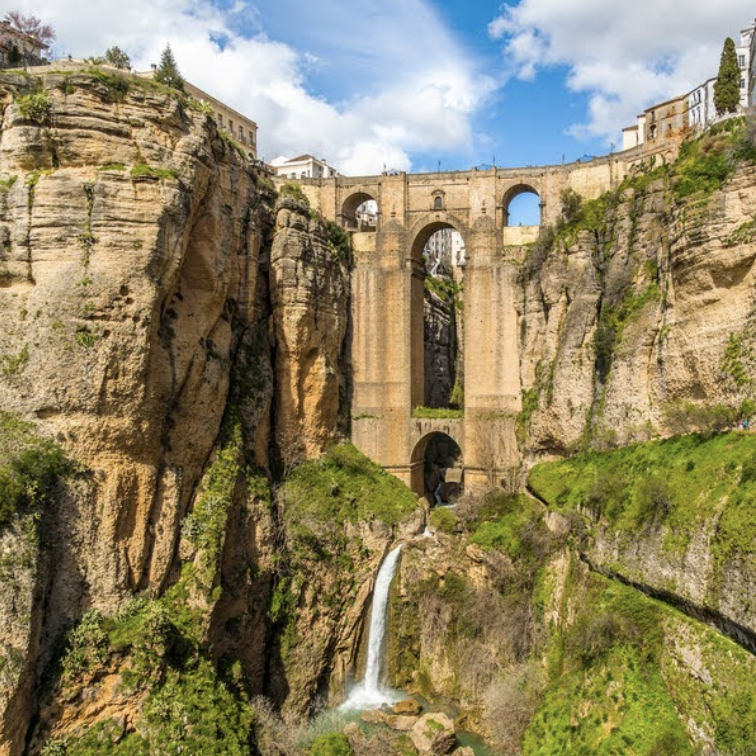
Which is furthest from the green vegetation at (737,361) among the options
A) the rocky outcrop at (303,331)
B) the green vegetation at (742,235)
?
the rocky outcrop at (303,331)

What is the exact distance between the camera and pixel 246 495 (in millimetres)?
24172

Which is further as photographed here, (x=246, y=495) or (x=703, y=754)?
(x=246, y=495)

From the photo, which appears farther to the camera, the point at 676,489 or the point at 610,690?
the point at 676,489

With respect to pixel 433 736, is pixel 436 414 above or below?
above

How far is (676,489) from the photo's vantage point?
60.5 feet

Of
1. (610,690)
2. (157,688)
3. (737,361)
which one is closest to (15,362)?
(157,688)

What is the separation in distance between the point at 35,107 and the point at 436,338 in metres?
23.9

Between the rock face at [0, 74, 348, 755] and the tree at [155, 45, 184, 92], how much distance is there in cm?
515

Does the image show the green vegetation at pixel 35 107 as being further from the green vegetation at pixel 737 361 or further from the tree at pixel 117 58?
the green vegetation at pixel 737 361

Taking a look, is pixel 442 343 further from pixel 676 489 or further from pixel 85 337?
pixel 85 337

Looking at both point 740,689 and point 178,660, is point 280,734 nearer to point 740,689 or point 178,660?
point 178,660

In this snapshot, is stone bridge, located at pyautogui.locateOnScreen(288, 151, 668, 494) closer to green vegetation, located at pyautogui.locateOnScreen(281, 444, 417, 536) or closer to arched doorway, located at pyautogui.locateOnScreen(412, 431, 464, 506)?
green vegetation, located at pyautogui.locateOnScreen(281, 444, 417, 536)

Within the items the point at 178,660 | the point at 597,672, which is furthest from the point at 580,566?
the point at 178,660

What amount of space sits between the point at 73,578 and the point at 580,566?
14.2 m
